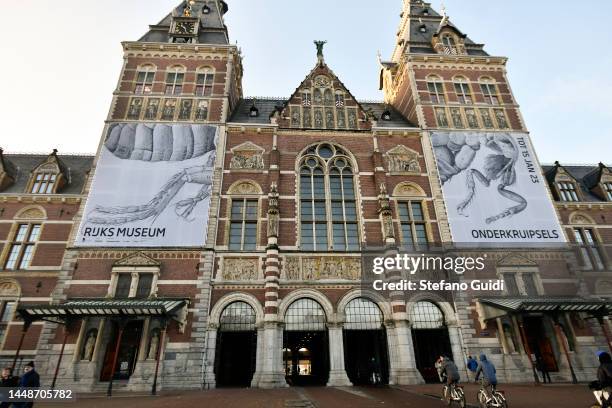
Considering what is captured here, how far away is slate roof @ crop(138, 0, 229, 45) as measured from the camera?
88.7ft

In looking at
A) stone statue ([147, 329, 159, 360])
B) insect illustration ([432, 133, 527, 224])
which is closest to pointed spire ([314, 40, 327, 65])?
insect illustration ([432, 133, 527, 224])

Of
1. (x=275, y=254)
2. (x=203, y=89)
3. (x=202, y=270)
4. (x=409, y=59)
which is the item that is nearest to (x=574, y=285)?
(x=275, y=254)

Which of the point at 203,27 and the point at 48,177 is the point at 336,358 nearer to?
the point at 48,177

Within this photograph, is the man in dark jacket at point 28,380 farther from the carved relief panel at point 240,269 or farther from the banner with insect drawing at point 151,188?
the banner with insect drawing at point 151,188

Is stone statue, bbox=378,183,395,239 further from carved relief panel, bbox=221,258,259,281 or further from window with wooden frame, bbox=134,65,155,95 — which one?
window with wooden frame, bbox=134,65,155,95

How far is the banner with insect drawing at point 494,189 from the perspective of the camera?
20078mm

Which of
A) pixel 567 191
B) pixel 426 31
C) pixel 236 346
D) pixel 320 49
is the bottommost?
pixel 236 346

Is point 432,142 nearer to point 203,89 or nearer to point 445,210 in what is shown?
point 445,210

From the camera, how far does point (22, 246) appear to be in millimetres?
20656

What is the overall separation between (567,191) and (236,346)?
2454 centimetres

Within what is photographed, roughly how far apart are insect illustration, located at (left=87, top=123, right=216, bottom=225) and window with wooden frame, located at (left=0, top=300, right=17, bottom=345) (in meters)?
6.97

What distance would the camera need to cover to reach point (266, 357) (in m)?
16.5

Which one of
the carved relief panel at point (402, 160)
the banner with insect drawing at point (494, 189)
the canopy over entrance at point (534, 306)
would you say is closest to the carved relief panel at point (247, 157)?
the carved relief panel at point (402, 160)

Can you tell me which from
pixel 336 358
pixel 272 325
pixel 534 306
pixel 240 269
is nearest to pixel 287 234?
pixel 240 269
